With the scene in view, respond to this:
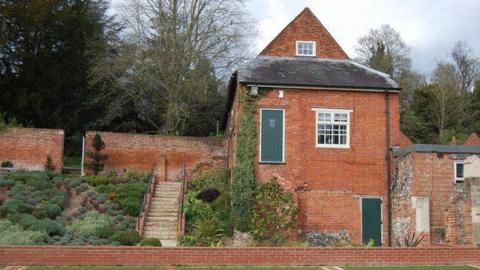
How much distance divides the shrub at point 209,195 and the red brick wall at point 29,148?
8.52 metres

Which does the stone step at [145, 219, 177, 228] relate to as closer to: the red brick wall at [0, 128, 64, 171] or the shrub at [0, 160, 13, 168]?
the red brick wall at [0, 128, 64, 171]

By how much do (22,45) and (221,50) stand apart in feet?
42.2

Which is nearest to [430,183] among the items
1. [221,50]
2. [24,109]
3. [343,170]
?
[343,170]

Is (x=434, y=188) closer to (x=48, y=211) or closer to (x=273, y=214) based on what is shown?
(x=273, y=214)

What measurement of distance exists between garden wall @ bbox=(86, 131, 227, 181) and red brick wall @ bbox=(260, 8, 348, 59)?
719cm

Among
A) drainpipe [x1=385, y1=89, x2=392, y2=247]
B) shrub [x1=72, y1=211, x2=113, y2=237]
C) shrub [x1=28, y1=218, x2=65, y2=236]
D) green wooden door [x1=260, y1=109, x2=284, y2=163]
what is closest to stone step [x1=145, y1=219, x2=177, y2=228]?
shrub [x1=72, y1=211, x2=113, y2=237]

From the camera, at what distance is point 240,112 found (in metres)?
20.5

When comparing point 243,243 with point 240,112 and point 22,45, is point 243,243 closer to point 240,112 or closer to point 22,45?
point 240,112

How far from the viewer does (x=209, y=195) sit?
75.5 ft

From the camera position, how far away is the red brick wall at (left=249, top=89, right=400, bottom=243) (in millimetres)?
20172

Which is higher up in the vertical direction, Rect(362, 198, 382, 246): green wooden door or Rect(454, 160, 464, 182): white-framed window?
Rect(454, 160, 464, 182): white-framed window

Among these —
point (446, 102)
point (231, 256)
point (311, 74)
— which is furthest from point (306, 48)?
A: point (446, 102)

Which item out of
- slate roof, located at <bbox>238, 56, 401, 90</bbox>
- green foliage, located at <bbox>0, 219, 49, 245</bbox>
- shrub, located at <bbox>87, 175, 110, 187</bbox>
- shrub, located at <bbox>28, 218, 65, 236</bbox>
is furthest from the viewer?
shrub, located at <bbox>87, 175, 110, 187</bbox>

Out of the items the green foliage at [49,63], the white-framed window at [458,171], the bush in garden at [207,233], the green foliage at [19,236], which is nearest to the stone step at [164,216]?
the bush in garden at [207,233]
